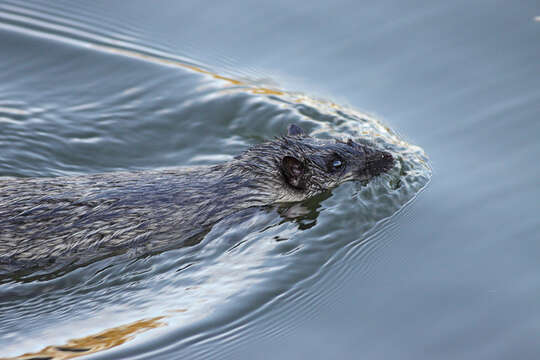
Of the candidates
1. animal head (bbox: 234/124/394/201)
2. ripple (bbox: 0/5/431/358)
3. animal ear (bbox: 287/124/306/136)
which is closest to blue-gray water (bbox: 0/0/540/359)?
ripple (bbox: 0/5/431/358)

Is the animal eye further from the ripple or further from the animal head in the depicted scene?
the ripple

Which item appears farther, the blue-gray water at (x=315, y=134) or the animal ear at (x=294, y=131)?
the animal ear at (x=294, y=131)

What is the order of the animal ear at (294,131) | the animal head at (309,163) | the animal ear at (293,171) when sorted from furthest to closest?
the animal ear at (294,131) < the animal head at (309,163) < the animal ear at (293,171)

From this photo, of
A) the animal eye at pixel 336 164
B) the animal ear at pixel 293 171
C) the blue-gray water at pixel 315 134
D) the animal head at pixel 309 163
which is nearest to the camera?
the blue-gray water at pixel 315 134

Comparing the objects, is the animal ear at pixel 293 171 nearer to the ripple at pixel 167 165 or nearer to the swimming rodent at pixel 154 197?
the swimming rodent at pixel 154 197

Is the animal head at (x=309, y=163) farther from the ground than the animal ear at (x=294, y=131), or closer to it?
closer to it

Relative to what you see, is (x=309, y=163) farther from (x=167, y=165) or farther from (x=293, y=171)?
(x=167, y=165)

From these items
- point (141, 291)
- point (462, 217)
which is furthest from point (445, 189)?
point (141, 291)

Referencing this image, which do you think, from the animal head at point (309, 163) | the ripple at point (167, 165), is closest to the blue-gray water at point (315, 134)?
the ripple at point (167, 165)
